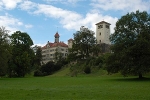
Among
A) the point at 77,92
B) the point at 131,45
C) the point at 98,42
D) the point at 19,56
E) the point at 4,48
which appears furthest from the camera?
the point at 98,42

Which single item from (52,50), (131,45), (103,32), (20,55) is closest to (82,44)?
(20,55)

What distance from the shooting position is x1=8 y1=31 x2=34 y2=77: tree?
62044mm

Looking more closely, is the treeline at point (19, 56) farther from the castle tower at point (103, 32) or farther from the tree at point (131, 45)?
the castle tower at point (103, 32)

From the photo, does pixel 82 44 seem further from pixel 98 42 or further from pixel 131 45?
pixel 131 45

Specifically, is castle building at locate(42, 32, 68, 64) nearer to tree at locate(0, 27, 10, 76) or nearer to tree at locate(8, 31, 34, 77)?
tree at locate(8, 31, 34, 77)

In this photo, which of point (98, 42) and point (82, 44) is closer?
point (82, 44)

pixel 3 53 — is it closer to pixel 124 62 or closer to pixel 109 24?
pixel 124 62

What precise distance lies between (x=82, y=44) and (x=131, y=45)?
46.2m

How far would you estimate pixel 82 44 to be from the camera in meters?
83.0

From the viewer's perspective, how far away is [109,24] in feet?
415

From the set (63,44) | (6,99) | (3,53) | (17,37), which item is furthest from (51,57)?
(6,99)

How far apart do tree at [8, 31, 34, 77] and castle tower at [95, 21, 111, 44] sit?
5999 cm

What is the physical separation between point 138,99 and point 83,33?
2827 inches

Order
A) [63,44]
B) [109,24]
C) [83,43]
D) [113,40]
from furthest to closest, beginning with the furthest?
1. [63,44]
2. [109,24]
3. [83,43]
4. [113,40]
